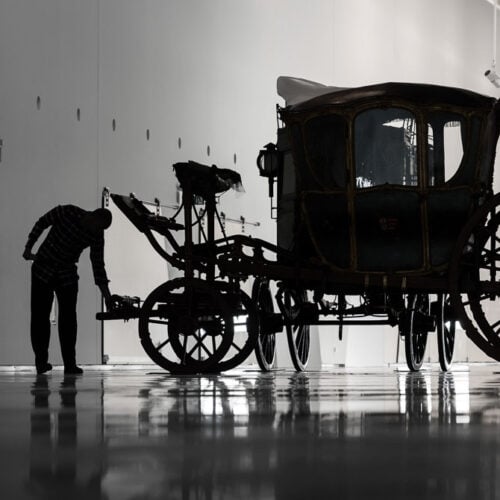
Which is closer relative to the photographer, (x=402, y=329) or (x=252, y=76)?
(x=402, y=329)

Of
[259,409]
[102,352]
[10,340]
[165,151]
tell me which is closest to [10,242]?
[10,340]

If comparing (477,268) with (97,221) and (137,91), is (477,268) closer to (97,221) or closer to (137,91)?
(97,221)

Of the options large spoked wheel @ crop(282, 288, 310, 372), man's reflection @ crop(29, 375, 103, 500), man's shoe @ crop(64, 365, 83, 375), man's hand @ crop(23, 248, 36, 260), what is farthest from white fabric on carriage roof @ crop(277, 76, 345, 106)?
man's reflection @ crop(29, 375, 103, 500)

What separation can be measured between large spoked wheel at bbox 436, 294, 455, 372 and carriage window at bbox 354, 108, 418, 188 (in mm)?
1766

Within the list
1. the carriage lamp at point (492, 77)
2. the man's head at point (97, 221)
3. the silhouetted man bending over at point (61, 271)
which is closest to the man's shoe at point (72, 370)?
the silhouetted man bending over at point (61, 271)

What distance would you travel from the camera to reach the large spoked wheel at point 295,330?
885 cm

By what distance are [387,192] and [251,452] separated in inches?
226

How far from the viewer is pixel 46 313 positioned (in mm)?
9352

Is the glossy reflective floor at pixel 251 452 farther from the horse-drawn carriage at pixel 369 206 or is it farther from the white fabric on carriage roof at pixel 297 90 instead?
the white fabric on carriage roof at pixel 297 90

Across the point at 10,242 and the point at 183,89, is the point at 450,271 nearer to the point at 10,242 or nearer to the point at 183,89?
the point at 10,242

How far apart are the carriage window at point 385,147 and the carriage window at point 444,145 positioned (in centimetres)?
11

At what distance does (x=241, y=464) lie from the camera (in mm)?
1398

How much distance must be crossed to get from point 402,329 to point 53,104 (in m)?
6.19

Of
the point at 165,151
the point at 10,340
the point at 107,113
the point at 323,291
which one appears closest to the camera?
the point at 323,291
